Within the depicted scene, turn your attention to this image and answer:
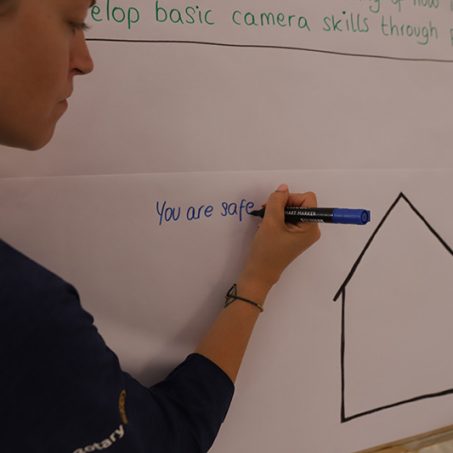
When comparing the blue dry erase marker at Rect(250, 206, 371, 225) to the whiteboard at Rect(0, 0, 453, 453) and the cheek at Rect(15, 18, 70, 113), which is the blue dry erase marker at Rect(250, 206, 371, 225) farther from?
the cheek at Rect(15, 18, 70, 113)

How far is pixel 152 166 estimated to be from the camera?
47 cm

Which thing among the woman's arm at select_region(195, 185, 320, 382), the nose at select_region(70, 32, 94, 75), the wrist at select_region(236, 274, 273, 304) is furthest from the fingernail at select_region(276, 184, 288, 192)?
the nose at select_region(70, 32, 94, 75)

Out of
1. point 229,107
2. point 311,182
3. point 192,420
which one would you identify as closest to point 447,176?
point 311,182

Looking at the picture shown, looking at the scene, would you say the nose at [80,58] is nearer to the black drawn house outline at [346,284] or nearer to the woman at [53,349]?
the woman at [53,349]

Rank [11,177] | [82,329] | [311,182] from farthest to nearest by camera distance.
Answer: [311,182] → [11,177] → [82,329]

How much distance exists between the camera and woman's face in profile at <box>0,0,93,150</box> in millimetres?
306

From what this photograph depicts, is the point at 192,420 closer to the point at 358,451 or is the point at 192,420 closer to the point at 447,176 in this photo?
the point at 358,451

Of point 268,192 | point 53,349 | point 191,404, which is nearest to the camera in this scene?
point 53,349

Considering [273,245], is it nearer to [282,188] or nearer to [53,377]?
[282,188]

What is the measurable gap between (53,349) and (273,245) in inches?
10.1

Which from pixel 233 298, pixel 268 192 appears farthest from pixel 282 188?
pixel 233 298

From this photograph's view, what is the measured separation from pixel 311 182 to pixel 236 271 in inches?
5.4

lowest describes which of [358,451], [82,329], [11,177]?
[358,451]

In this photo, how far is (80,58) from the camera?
15.0 inches
